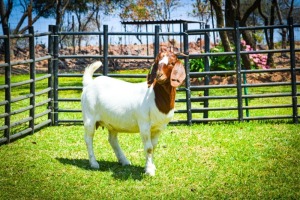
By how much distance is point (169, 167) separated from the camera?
28.9 feet

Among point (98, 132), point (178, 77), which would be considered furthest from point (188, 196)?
point (98, 132)

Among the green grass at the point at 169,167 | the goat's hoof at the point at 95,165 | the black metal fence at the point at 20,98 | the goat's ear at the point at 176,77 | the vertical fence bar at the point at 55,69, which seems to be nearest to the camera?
the green grass at the point at 169,167

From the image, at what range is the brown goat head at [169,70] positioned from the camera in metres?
7.83

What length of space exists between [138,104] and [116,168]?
125 centimetres

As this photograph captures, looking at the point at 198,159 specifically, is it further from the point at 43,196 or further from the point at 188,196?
the point at 43,196

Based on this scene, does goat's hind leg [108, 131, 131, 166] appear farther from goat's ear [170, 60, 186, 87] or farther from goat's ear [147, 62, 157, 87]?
goat's ear [170, 60, 186, 87]

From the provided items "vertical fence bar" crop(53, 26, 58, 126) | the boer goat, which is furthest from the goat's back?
"vertical fence bar" crop(53, 26, 58, 126)

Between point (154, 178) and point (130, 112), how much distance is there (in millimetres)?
1110

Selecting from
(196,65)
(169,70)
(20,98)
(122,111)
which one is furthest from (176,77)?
(196,65)

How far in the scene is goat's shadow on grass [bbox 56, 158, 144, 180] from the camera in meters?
8.27

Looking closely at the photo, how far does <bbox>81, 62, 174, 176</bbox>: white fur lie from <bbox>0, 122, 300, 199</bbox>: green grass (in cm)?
49

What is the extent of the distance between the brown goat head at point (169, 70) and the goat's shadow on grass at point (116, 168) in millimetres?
1527

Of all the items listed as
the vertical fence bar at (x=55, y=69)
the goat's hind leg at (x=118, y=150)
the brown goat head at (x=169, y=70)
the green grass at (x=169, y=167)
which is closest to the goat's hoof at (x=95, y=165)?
the green grass at (x=169, y=167)

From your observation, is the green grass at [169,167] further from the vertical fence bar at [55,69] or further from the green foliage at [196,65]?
the green foliage at [196,65]
